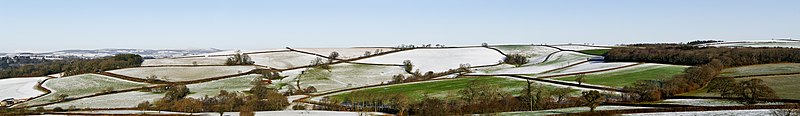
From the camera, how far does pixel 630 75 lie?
3110 inches

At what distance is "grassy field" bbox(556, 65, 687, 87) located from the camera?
236ft

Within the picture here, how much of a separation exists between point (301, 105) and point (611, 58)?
72.3 m

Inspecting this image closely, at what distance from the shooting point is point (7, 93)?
9044cm

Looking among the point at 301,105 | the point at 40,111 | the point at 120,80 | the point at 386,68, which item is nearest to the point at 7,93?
the point at 120,80

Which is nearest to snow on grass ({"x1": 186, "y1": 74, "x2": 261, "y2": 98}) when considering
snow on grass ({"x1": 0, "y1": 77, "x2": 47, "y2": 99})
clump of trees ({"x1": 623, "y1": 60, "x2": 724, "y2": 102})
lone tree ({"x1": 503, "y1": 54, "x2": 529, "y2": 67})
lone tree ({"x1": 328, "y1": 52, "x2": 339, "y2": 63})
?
snow on grass ({"x1": 0, "y1": 77, "x2": 47, "y2": 99})

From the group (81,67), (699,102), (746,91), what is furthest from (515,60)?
(81,67)

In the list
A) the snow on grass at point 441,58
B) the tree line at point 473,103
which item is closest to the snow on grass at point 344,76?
the snow on grass at point 441,58

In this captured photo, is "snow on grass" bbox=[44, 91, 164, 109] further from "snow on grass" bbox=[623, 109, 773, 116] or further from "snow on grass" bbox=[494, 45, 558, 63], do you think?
"snow on grass" bbox=[494, 45, 558, 63]

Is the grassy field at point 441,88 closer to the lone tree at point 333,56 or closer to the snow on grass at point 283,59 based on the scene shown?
the snow on grass at point 283,59

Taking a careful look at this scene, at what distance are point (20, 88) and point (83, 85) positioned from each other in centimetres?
931

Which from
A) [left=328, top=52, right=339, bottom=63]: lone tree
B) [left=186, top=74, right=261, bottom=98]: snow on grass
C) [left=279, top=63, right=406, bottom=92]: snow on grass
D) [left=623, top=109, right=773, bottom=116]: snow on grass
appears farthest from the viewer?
[left=328, top=52, right=339, bottom=63]: lone tree

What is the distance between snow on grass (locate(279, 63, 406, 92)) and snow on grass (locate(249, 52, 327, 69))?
564 inches

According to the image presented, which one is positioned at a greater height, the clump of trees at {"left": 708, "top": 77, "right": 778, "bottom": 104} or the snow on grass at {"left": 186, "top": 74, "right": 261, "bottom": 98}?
the clump of trees at {"left": 708, "top": 77, "right": 778, "bottom": 104}

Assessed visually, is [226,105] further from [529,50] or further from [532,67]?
[529,50]
